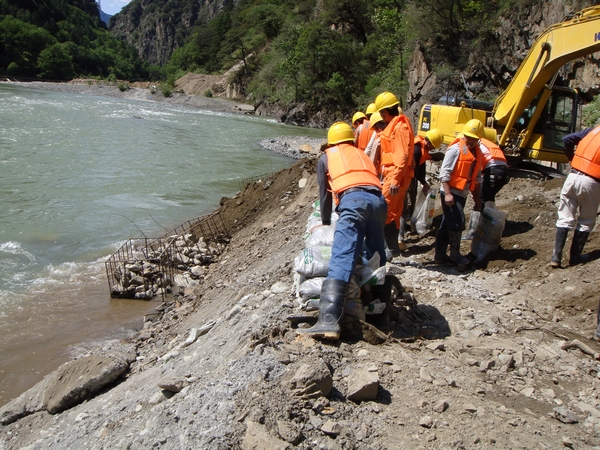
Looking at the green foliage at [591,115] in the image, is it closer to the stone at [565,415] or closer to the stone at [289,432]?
the stone at [565,415]

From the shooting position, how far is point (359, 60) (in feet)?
140

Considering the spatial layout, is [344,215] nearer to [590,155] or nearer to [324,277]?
[324,277]

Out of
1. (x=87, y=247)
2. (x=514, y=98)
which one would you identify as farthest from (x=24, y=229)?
(x=514, y=98)

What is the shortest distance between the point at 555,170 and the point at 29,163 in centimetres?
1617

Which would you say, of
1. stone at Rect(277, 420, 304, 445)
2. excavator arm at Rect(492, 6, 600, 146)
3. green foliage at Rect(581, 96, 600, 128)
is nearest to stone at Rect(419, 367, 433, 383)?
stone at Rect(277, 420, 304, 445)

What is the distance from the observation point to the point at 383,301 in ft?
13.1

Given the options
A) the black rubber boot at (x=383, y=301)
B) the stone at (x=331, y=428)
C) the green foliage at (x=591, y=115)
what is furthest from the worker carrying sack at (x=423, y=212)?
the green foliage at (x=591, y=115)

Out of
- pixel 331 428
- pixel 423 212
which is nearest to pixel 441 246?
pixel 423 212

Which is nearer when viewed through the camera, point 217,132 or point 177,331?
point 177,331

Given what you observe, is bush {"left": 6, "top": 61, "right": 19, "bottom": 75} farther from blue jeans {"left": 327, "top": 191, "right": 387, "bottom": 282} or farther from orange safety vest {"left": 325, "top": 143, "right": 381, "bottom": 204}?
blue jeans {"left": 327, "top": 191, "right": 387, "bottom": 282}

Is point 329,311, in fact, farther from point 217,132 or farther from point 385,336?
point 217,132

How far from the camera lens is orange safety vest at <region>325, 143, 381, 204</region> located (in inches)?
159

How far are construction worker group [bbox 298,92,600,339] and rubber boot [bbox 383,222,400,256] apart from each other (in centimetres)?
1

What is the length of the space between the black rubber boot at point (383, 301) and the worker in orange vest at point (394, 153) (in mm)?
1848
